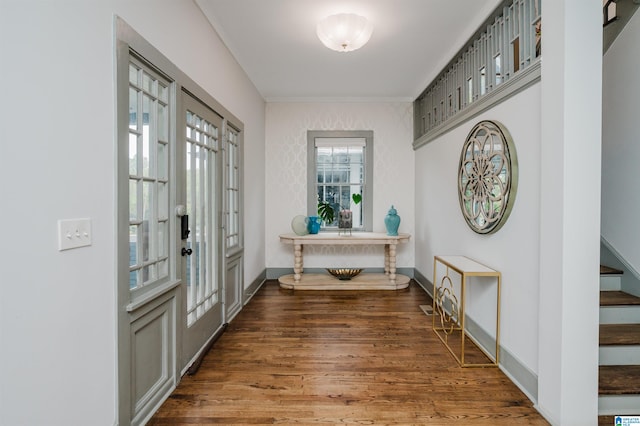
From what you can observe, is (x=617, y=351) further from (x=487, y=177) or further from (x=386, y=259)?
(x=386, y=259)

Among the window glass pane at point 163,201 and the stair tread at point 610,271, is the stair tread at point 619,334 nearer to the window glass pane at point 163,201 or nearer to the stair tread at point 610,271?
the stair tread at point 610,271

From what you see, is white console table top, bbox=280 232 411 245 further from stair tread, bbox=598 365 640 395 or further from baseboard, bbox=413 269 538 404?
stair tread, bbox=598 365 640 395

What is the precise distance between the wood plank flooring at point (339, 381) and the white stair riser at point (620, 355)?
0.61 m

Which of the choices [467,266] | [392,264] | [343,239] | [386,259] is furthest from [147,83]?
[386,259]

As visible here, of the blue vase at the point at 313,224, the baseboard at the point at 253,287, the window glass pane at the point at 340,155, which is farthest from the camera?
the window glass pane at the point at 340,155

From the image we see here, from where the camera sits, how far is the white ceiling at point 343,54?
2.85m

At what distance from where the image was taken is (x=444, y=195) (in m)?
4.07

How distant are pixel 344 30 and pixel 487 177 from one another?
1746 mm
